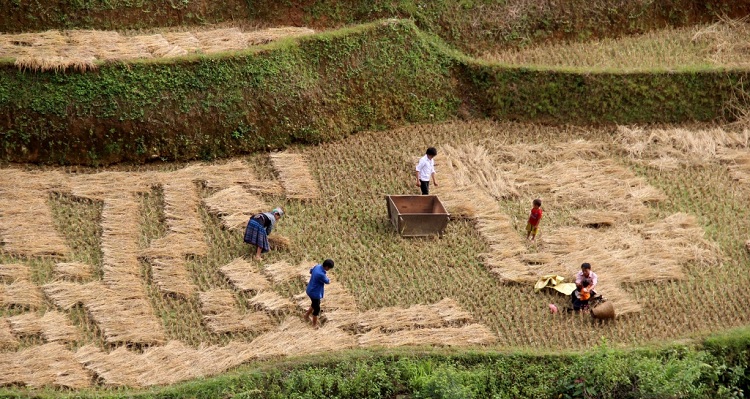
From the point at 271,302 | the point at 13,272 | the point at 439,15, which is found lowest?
the point at 271,302

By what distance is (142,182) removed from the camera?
1489 centimetres

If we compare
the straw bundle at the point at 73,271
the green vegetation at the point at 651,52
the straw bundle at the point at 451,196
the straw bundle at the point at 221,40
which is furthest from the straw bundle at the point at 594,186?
the straw bundle at the point at 73,271

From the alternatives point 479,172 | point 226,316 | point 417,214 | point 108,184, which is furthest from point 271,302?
point 479,172

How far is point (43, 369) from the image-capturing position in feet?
37.8

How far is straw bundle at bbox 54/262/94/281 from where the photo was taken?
1307cm

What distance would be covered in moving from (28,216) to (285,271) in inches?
134

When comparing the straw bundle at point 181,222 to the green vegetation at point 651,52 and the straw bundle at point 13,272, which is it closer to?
the straw bundle at point 13,272

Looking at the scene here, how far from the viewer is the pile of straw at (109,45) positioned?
15.4m

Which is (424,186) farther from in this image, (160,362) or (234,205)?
(160,362)

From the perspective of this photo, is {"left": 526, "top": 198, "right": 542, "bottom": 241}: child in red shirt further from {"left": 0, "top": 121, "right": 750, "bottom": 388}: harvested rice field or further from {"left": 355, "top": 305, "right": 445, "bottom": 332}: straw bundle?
{"left": 355, "top": 305, "right": 445, "bottom": 332}: straw bundle

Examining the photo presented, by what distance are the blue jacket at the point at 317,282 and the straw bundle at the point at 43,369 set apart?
8.24 ft

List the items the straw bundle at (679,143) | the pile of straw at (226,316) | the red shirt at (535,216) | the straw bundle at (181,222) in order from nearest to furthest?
the pile of straw at (226,316), the straw bundle at (181,222), the red shirt at (535,216), the straw bundle at (679,143)

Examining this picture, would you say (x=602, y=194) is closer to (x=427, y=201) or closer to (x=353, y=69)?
(x=427, y=201)

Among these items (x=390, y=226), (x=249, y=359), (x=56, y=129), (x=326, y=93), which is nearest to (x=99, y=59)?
(x=56, y=129)
